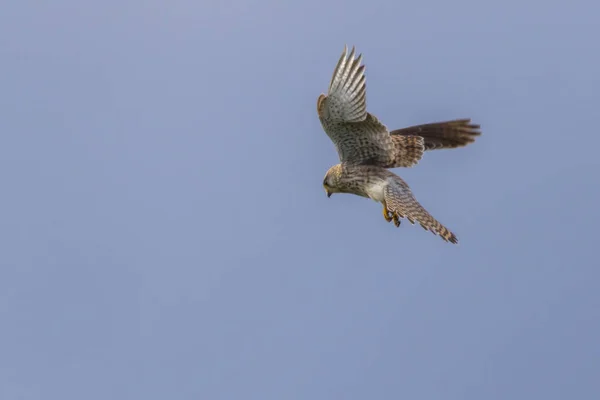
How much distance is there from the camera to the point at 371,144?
66.2 feet

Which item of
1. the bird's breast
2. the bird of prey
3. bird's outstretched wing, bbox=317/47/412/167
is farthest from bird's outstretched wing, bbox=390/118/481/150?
the bird's breast

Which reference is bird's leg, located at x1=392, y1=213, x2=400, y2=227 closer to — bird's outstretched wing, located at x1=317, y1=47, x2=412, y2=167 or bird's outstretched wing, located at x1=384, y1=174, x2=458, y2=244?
bird's outstretched wing, located at x1=384, y1=174, x2=458, y2=244

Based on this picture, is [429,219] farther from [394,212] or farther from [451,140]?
[451,140]

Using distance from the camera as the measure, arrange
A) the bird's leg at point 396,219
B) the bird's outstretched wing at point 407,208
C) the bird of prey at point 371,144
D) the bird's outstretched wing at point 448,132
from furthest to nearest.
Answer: the bird's outstretched wing at point 448,132, the bird's leg at point 396,219, the bird of prey at point 371,144, the bird's outstretched wing at point 407,208

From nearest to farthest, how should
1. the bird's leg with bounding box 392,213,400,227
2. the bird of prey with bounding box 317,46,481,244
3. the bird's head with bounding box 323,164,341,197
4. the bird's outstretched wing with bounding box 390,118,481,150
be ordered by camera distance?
the bird of prey with bounding box 317,46,481,244, the bird's leg with bounding box 392,213,400,227, the bird's head with bounding box 323,164,341,197, the bird's outstretched wing with bounding box 390,118,481,150

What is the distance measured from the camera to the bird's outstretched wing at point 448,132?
21.8m

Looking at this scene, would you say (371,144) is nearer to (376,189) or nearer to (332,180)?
(376,189)

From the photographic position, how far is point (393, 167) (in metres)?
20.7

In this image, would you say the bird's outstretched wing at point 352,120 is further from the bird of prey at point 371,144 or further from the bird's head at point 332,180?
the bird's head at point 332,180

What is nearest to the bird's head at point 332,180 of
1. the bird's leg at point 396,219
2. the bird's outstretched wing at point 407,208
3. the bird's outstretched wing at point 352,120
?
the bird's outstretched wing at point 352,120

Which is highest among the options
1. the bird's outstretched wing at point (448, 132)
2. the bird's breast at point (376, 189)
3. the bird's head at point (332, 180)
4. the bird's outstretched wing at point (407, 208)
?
the bird's outstretched wing at point (448, 132)

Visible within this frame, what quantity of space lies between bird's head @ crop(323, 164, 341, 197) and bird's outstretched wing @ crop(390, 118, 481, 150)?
5.59ft

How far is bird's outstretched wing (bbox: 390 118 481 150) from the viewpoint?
71.6ft

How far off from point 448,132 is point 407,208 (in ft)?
10.9
